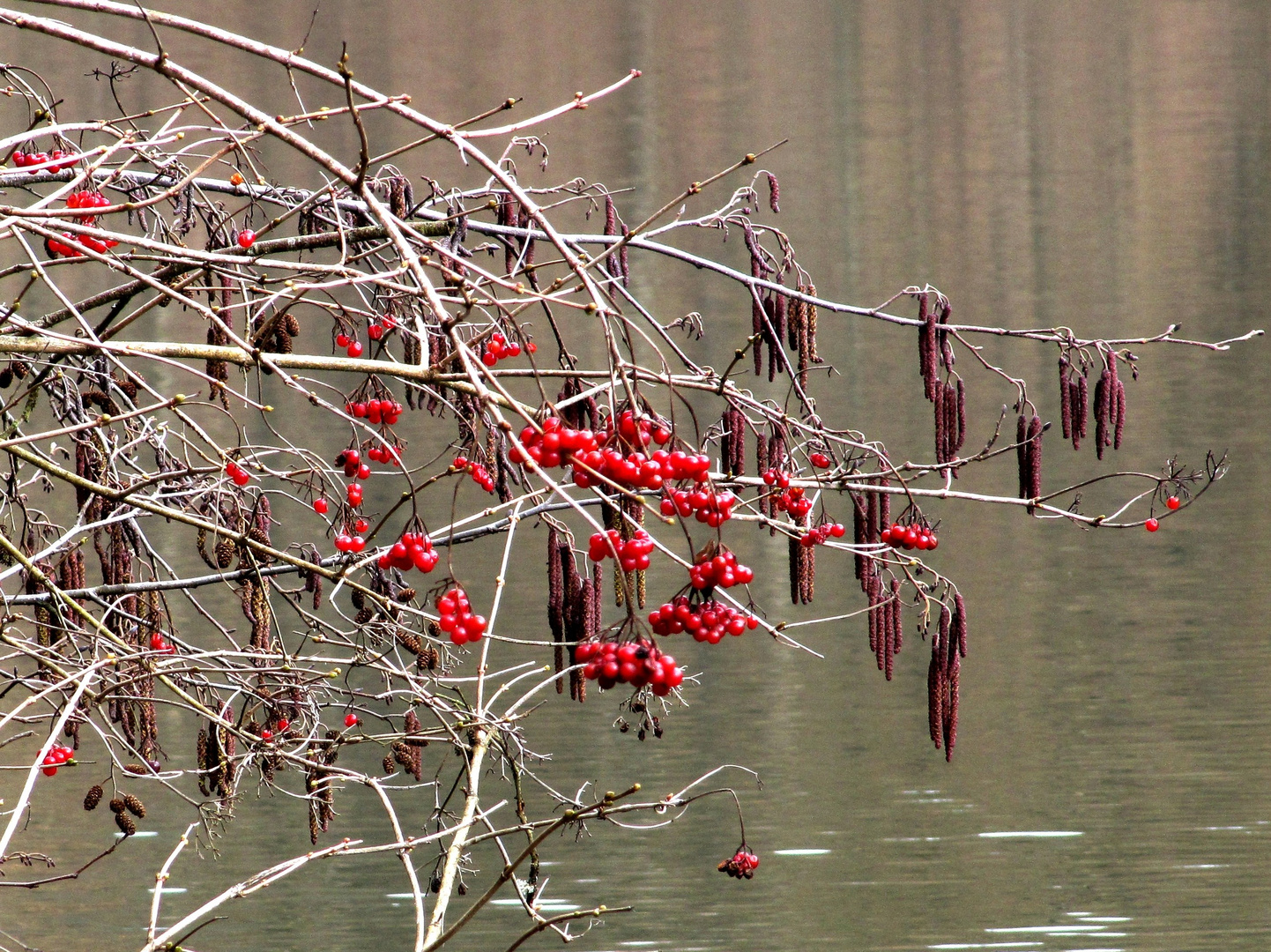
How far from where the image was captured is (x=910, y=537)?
4.48 meters

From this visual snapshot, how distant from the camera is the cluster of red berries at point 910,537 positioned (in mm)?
4484

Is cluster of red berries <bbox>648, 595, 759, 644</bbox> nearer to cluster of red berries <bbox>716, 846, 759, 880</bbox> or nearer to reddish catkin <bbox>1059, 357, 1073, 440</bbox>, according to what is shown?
cluster of red berries <bbox>716, 846, 759, 880</bbox>

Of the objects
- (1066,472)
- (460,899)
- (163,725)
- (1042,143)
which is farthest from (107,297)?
(1042,143)

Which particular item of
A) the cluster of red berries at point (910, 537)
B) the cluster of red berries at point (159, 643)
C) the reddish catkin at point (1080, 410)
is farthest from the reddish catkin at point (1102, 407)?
the cluster of red berries at point (159, 643)

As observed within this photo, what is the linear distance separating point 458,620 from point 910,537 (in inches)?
58.5

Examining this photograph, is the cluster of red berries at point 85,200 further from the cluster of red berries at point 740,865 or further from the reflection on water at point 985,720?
the reflection on water at point 985,720

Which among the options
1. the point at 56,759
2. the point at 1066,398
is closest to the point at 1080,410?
the point at 1066,398

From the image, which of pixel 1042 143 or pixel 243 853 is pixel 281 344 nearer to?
pixel 243 853

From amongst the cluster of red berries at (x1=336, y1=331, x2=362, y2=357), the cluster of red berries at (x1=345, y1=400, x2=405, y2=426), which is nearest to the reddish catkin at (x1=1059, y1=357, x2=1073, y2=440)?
the cluster of red berries at (x1=345, y1=400, x2=405, y2=426)

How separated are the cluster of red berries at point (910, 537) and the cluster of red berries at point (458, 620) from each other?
1.44 metres

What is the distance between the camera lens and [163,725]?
11.9 meters

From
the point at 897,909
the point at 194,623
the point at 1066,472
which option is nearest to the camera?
the point at 897,909

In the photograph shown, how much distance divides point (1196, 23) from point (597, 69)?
19440 millimetres

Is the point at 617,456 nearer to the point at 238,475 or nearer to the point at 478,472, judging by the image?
the point at 478,472
